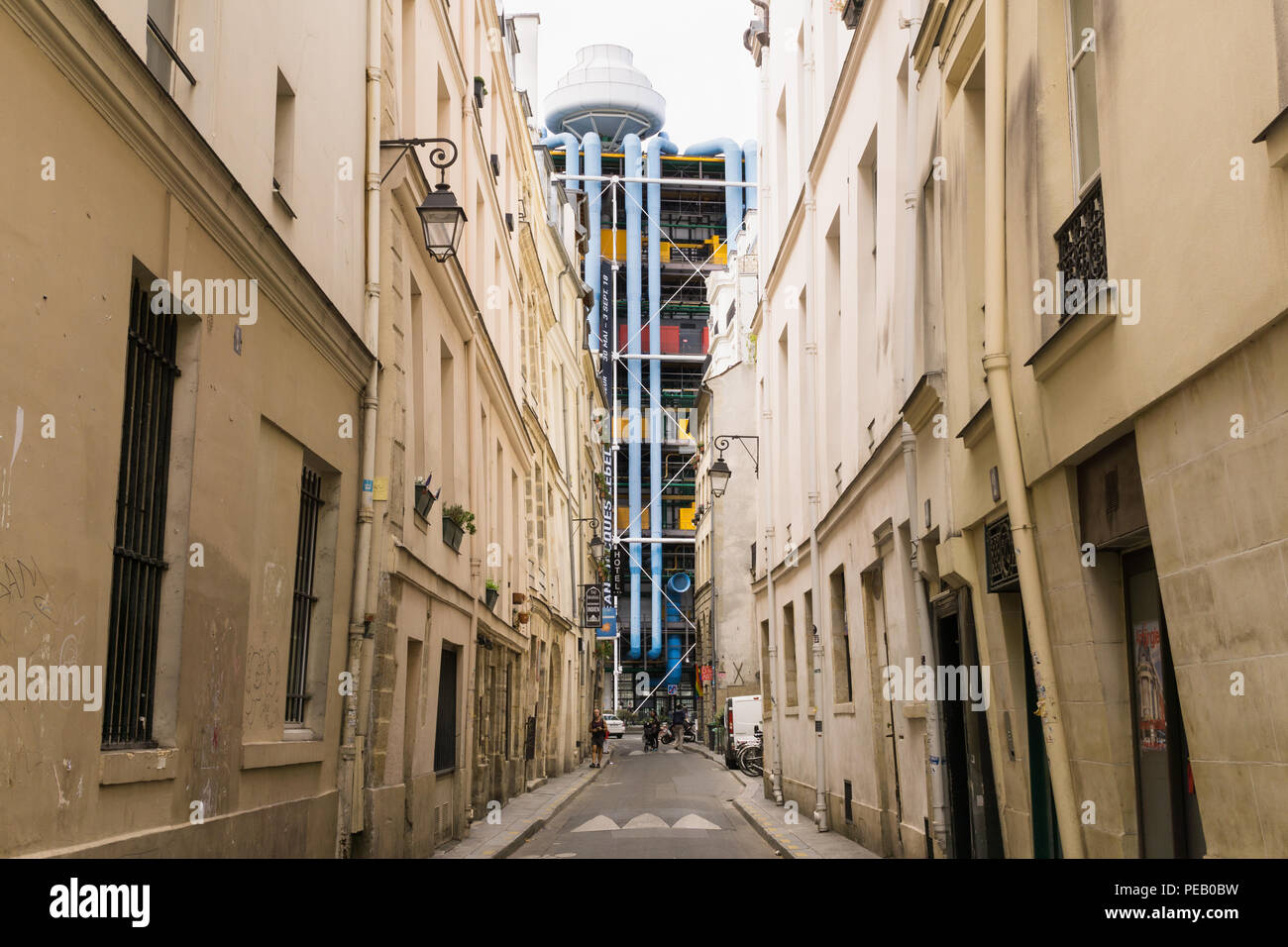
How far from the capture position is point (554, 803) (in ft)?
69.7

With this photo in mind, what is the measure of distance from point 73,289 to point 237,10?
3.39 meters

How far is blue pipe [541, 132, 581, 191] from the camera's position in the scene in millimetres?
64562

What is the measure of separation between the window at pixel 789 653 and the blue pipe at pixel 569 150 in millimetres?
45876

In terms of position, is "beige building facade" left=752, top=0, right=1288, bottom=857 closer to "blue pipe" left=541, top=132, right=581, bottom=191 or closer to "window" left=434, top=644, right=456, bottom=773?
"window" left=434, top=644, right=456, bottom=773

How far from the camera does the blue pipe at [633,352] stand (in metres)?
64.8

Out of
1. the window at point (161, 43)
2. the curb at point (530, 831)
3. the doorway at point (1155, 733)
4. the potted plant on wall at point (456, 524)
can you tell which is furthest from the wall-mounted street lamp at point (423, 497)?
the doorway at point (1155, 733)

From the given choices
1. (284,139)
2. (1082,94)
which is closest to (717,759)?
(284,139)

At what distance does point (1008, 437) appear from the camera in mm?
7539

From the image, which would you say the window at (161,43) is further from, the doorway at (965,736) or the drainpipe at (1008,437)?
the doorway at (965,736)

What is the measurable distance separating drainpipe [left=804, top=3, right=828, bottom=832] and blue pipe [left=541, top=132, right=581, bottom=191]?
47469 mm

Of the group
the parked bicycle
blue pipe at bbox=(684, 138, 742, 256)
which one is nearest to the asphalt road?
the parked bicycle
